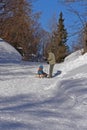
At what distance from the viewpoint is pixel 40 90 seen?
1491 cm

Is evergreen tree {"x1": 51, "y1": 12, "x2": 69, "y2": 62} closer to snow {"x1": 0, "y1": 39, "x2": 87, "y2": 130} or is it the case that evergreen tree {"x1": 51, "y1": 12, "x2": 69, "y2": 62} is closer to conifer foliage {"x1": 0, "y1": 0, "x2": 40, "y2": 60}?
conifer foliage {"x1": 0, "y1": 0, "x2": 40, "y2": 60}

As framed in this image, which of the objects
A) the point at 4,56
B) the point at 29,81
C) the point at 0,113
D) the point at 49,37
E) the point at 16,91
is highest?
the point at 0,113

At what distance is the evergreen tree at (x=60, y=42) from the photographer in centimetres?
6378

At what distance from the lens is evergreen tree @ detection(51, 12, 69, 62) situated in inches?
2511

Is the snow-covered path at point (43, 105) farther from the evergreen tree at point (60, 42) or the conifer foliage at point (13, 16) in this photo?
the evergreen tree at point (60, 42)

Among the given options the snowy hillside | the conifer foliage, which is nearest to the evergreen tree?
the conifer foliage

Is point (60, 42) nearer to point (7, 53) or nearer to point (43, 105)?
point (7, 53)

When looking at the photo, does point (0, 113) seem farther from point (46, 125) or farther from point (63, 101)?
point (63, 101)

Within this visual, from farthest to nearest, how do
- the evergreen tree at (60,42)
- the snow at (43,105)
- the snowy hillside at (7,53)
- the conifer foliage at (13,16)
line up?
the evergreen tree at (60,42) < the snowy hillside at (7,53) < the conifer foliage at (13,16) < the snow at (43,105)

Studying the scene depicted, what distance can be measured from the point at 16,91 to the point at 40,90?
3.10ft

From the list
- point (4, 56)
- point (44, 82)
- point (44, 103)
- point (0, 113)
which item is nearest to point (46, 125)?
point (0, 113)

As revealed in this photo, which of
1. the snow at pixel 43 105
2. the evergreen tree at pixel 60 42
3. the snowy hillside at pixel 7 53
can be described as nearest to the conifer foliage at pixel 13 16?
the snowy hillside at pixel 7 53

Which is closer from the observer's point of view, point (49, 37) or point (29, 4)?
point (29, 4)

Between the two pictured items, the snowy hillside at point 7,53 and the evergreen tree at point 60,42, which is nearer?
the snowy hillside at point 7,53
